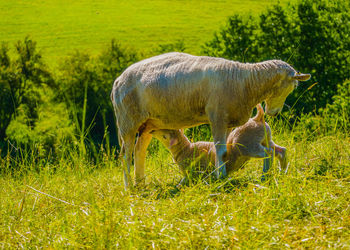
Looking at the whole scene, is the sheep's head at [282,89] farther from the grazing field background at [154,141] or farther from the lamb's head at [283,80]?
the grazing field background at [154,141]

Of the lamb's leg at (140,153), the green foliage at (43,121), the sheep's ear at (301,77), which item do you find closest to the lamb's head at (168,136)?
the lamb's leg at (140,153)

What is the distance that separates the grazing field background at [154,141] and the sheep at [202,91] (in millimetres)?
514

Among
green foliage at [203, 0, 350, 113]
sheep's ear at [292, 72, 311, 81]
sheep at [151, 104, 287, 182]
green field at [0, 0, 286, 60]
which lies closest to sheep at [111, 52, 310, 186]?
sheep's ear at [292, 72, 311, 81]

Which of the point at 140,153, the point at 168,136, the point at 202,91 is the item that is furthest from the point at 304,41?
the point at 202,91

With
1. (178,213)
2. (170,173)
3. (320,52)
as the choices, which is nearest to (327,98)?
(320,52)

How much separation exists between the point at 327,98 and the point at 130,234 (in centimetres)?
1860

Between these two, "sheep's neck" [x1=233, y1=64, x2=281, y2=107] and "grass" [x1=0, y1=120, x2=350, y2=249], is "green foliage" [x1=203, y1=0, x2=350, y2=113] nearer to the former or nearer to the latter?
"sheep's neck" [x1=233, y1=64, x2=281, y2=107]

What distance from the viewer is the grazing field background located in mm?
3922

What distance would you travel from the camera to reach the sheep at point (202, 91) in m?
5.64

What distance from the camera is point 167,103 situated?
5.94 m

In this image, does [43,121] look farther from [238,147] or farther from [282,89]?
[282,89]

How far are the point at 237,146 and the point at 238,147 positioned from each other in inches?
1.5

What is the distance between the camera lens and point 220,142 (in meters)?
5.73

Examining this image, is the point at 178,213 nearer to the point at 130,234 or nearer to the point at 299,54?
the point at 130,234
